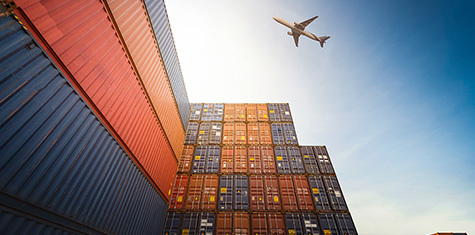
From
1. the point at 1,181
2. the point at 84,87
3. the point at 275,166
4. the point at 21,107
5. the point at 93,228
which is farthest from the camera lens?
the point at 275,166

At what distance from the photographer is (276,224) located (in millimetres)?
12133

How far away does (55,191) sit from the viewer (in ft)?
14.6

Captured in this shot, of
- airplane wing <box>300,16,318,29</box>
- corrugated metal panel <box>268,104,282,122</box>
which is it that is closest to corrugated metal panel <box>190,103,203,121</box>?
corrugated metal panel <box>268,104,282,122</box>

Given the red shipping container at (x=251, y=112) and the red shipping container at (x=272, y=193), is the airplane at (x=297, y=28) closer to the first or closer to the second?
the red shipping container at (x=251, y=112)

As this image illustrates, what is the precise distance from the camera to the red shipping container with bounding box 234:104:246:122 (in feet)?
61.7

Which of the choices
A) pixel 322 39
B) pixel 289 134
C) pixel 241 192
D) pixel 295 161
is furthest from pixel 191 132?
pixel 322 39

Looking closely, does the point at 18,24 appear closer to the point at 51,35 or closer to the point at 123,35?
the point at 51,35

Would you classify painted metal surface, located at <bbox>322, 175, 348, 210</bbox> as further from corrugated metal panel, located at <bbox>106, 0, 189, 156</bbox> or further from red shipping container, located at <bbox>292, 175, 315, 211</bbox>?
corrugated metal panel, located at <bbox>106, 0, 189, 156</bbox>

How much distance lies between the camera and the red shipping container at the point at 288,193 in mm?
13023

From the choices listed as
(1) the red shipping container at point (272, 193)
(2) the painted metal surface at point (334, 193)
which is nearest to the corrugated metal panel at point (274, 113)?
(1) the red shipping container at point (272, 193)

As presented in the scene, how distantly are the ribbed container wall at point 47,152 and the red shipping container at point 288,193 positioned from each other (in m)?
10.3

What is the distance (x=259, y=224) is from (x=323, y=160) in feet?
25.0

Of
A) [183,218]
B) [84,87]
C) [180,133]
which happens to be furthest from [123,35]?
[183,218]

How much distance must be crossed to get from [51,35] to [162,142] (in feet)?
25.9
